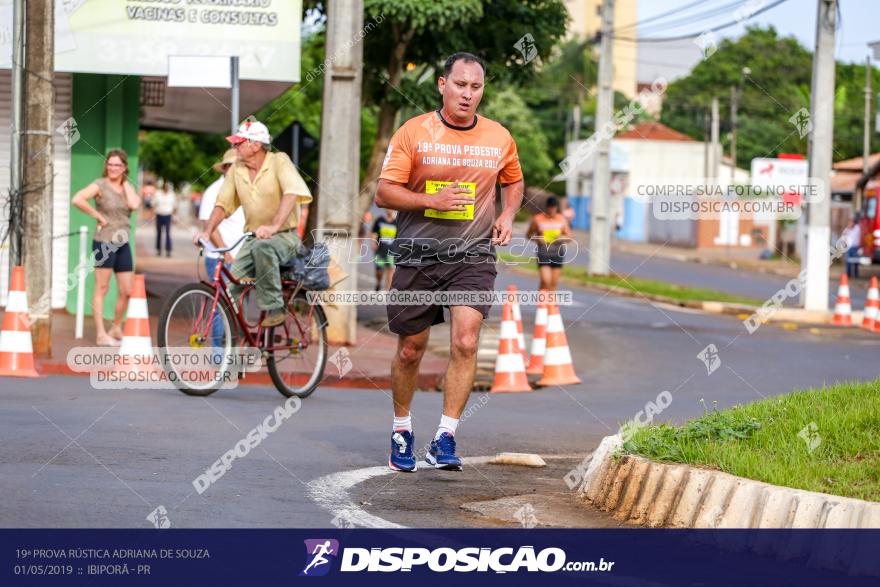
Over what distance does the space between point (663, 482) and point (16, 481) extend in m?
2.89

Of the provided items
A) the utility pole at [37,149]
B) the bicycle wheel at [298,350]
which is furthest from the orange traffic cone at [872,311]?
the utility pole at [37,149]

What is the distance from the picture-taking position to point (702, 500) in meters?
6.23

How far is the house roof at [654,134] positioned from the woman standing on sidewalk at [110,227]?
7390 centimetres

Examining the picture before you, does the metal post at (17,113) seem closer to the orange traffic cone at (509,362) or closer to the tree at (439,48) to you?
the orange traffic cone at (509,362)

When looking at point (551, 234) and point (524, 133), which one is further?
point (524, 133)

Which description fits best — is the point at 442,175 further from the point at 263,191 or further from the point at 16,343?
the point at 16,343

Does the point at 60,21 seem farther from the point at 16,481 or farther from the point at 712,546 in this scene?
the point at 712,546

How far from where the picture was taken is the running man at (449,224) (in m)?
7.86

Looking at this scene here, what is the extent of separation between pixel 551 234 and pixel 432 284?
13.2 m

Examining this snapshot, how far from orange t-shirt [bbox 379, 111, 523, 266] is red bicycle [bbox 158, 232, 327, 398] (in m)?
3.28

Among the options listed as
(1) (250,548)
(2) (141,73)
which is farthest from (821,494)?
(2) (141,73)

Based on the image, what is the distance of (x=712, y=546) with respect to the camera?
6.00 meters

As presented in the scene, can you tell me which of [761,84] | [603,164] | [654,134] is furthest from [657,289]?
[654,134]

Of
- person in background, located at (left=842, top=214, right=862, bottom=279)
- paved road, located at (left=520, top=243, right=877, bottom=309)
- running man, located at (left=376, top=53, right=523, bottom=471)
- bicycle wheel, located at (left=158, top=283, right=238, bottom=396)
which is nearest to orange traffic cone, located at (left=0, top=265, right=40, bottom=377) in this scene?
bicycle wheel, located at (left=158, top=283, right=238, bottom=396)
